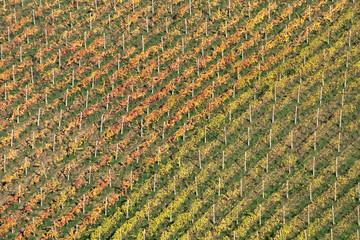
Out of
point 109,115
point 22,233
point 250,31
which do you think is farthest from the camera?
point 250,31

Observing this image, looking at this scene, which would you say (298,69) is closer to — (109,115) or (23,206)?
(109,115)

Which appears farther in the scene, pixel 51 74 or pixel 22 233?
pixel 51 74

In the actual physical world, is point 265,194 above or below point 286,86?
below

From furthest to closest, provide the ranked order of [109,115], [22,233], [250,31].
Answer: [250,31] → [109,115] → [22,233]

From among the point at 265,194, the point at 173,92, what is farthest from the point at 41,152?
the point at 265,194

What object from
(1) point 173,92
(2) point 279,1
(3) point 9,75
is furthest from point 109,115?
(2) point 279,1

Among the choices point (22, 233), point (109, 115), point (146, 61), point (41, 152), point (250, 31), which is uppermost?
point (250, 31)

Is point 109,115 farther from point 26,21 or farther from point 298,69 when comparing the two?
point 298,69
